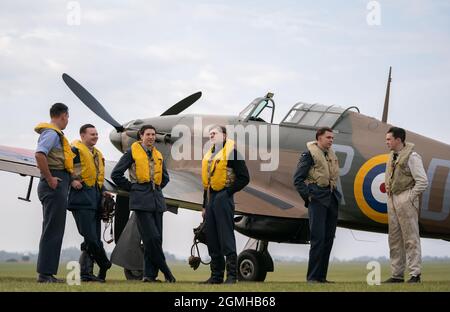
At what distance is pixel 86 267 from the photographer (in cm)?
1069

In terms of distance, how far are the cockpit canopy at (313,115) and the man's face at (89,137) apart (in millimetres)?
4358

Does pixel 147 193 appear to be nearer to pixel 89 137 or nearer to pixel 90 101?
pixel 89 137

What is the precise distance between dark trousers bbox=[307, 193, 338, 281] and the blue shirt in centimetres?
328

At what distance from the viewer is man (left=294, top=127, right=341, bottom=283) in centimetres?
1016

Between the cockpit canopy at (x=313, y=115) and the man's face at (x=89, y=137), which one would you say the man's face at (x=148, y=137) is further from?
the cockpit canopy at (x=313, y=115)

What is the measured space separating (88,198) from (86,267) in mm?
1066

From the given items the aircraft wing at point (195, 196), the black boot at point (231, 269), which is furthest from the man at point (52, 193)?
the aircraft wing at point (195, 196)

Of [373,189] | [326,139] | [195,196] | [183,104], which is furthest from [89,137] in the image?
[183,104]

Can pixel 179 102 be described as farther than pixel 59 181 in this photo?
Yes

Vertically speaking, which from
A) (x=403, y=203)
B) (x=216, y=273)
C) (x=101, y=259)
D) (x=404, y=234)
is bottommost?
(x=216, y=273)

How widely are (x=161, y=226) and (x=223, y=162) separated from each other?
3.96 feet

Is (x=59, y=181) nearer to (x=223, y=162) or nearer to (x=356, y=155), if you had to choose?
(x=223, y=162)
